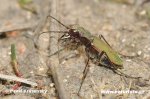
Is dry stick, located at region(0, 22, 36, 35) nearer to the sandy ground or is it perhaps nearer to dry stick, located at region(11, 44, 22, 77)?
the sandy ground

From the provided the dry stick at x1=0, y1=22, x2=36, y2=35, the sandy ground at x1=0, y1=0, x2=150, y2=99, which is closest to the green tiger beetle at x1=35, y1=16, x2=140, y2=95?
the sandy ground at x1=0, y1=0, x2=150, y2=99

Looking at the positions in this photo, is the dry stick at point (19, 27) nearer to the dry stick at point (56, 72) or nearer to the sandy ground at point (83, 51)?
the sandy ground at point (83, 51)

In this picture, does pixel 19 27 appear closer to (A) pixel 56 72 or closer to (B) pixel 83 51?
(B) pixel 83 51

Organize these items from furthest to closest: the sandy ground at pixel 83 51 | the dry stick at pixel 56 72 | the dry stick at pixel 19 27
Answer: the dry stick at pixel 19 27 → the sandy ground at pixel 83 51 → the dry stick at pixel 56 72

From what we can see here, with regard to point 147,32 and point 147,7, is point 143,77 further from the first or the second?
point 147,7

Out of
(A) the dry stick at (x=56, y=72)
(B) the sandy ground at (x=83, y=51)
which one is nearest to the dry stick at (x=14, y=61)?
(B) the sandy ground at (x=83, y=51)

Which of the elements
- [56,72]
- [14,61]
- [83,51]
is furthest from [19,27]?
[56,72]
